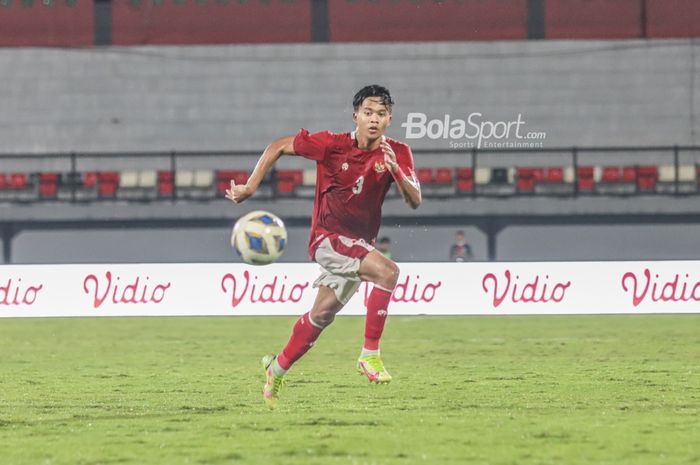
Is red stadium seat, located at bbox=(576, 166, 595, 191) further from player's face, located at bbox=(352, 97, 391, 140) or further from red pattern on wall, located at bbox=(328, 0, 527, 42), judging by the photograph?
player's face, located at bbox=(352, 97, 391, 140)

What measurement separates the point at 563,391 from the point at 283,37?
26683mm

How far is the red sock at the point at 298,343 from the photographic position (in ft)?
29.0

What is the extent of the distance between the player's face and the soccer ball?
2.19 meters

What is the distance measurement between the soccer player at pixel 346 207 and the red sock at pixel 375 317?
0.17ft

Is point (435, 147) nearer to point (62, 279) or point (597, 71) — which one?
point (597, 71)

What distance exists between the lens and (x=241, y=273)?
1970 centimetres

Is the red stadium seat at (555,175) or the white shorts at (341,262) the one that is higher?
the red stadium seat at (555,175)

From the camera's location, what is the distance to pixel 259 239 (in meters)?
10.7

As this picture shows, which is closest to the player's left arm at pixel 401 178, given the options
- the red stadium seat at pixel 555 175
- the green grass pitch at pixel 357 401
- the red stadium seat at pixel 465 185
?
the green grass pitch at pixel 357 401

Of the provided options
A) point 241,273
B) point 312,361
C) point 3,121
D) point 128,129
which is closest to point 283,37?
point 128,129

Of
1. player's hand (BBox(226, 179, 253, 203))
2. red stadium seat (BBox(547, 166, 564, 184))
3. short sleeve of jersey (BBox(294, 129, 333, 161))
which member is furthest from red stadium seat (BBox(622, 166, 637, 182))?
player's hand (BBox(226, 179, 253, 203))

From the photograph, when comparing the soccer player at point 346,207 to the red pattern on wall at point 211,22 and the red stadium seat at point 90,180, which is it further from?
the red pattern on wall at point 211,22

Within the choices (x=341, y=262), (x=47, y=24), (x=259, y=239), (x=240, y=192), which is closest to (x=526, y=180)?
(x=47, y=24)

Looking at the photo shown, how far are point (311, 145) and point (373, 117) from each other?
45cm
